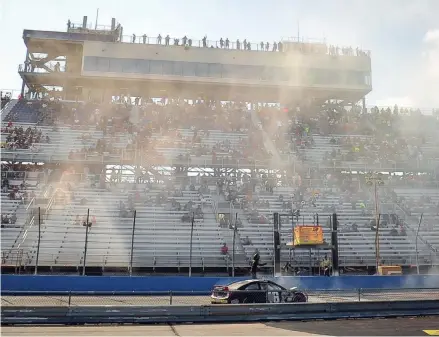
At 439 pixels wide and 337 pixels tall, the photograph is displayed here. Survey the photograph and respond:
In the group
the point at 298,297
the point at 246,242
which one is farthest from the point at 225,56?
the point at 298,297

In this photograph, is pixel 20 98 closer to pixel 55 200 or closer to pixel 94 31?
pixel 94 31

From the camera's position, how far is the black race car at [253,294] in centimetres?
1244

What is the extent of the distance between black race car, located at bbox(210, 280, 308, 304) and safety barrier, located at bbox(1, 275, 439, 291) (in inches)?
134

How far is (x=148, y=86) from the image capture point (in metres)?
36.2

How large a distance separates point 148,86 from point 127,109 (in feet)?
12.5

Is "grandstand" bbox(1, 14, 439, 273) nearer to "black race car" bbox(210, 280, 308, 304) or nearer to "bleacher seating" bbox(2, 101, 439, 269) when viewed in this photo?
"bleacher seating" bbox(2, 101, 439, 269)

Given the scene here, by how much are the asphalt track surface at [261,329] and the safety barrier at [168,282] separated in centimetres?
665

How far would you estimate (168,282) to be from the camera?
668 inches

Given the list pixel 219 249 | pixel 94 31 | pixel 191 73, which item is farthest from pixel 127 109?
pixel 219 249

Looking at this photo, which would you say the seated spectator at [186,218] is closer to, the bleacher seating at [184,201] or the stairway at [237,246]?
the bleacher seating at [184,201]

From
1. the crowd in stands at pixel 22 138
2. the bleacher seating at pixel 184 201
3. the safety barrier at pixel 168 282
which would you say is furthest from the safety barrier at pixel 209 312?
the crowd in stands at pixel 22 138

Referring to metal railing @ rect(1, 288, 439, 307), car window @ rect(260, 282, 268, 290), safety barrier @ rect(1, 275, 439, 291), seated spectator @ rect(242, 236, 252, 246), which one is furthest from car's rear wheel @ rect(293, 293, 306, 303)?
seated spectator @ rect(242, 236, 252, 246)

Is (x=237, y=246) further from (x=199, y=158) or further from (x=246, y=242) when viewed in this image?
(x=199, y=158)

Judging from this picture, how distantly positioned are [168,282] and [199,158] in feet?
38.7
